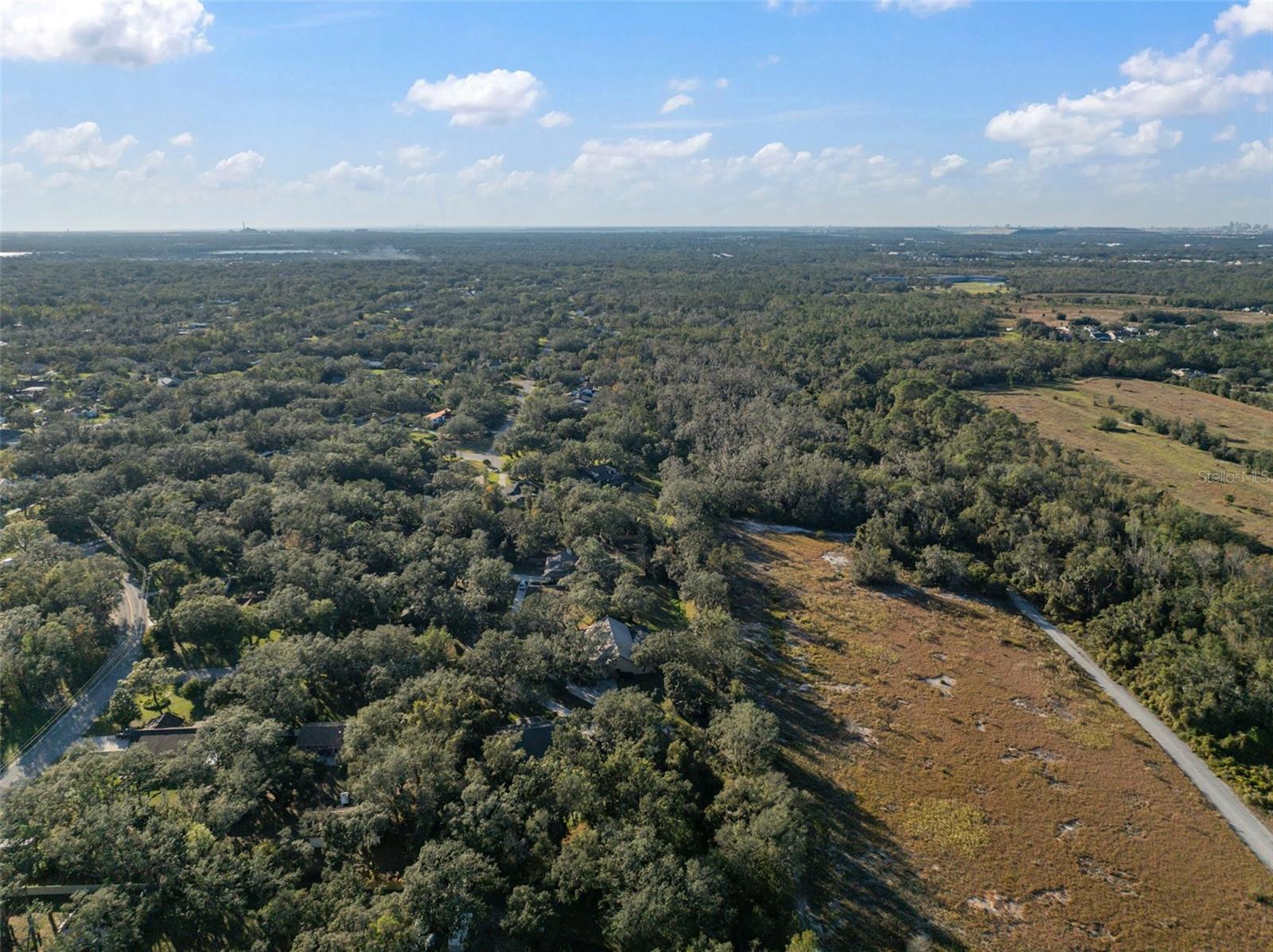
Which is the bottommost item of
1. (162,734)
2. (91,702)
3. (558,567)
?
(91,702)

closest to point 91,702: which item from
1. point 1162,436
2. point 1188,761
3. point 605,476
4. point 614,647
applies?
point 614,647

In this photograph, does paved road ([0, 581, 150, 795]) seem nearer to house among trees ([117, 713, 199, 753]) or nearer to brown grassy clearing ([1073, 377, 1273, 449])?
house among trees ([117, 713, 199, 753])

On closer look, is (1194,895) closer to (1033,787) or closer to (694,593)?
(1033,787)

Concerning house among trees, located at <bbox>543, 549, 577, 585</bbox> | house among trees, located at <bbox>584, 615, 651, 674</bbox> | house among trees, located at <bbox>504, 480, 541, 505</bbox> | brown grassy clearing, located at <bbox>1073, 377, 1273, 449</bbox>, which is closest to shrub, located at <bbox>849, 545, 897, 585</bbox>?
house among trees, located at <bbox>584, 615, 651, 674</bbox>

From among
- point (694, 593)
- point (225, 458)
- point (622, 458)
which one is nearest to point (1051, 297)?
point (622, 458)

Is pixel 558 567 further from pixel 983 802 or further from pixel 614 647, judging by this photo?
pixel 983 802
